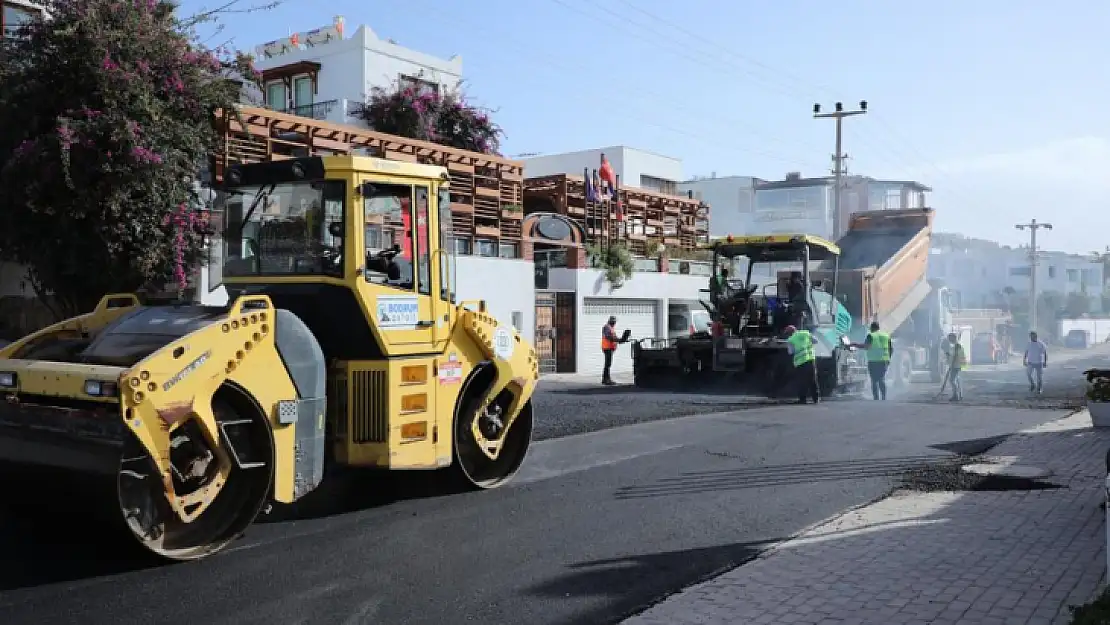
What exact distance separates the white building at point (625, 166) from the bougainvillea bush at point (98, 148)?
2483 cm

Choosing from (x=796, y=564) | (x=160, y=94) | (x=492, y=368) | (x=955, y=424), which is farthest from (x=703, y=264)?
(x=796, y=564)

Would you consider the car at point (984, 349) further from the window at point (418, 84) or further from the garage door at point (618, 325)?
the window at point (418, 84)

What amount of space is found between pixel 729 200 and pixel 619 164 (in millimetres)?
24513

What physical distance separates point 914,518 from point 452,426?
3.69 m

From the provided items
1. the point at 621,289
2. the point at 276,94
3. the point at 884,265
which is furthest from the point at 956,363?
the point at 276,94

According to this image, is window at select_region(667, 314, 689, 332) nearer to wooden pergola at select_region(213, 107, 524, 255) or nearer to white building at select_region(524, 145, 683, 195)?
wooden pergola at select_region(213, 107, 524, 255)

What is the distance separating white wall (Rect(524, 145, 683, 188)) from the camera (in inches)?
1517

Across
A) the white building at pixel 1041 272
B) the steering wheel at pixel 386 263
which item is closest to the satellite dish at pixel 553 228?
the steering wheel at pixel 386 263

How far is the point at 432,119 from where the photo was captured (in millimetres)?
23859

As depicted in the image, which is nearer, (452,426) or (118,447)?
(118,447)

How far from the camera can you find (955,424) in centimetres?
1316

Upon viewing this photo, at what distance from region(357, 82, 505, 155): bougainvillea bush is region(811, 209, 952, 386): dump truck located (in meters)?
9.49

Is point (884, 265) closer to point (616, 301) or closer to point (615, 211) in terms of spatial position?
point (616, 301)

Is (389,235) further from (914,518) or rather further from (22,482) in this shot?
(914,518)
